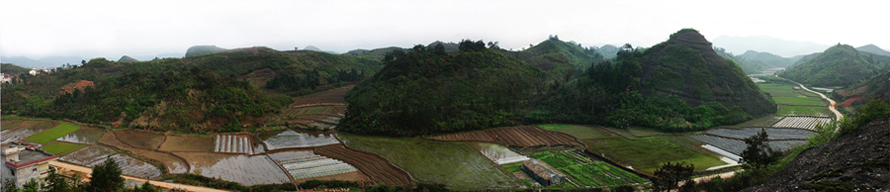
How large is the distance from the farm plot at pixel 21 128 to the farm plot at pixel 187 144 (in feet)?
44.8

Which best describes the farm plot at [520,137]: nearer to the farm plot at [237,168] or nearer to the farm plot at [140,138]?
the farm plot at [237,168]

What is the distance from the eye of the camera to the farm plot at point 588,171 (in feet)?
66.6

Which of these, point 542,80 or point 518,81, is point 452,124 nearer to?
point 518,81

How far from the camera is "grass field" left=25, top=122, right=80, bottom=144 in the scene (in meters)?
30.7

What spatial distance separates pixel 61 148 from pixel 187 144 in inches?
391

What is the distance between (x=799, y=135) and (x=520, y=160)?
25774 mm

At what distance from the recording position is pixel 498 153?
87.4 feet

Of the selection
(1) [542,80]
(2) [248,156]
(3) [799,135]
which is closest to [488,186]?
(2) [248,156]

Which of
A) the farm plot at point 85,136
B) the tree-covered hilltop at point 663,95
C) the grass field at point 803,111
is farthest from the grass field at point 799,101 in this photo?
the farm plot at point 85,136

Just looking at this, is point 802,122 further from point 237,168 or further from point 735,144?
point 237,168

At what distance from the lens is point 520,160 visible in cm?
2469

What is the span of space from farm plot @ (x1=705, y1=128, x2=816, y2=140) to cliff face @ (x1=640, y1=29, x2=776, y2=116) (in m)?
5.08

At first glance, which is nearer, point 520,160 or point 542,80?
point 520,160

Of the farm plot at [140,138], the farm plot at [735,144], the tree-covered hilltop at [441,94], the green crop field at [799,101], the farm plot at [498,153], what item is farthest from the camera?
the green crop field at [799,101]
